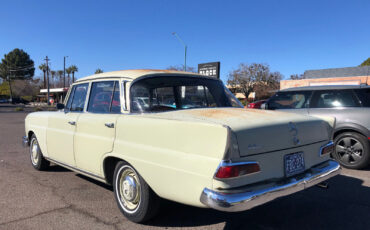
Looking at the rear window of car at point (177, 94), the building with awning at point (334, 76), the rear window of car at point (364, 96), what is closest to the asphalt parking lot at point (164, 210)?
the rear window of car at point (177, 94)

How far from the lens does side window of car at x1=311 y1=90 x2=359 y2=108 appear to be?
19.2 ft

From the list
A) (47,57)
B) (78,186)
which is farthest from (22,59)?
(78,186)

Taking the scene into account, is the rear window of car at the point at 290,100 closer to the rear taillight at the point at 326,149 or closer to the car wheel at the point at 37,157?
the rear taillight at the point at 326,149

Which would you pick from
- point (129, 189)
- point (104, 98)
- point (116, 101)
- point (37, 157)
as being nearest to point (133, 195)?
point (129, 189)

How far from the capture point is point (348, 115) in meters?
5.73

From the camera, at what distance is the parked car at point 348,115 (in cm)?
557

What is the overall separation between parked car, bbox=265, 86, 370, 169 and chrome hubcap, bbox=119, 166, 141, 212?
4.49 metres

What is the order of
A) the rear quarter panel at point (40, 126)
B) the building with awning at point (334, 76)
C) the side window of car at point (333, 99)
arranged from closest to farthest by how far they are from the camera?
the rear quarter panel at point (40, 126) < the side window of car at point (333, 99) < the building with awning at point (334, 76)

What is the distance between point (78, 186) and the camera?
4.51m

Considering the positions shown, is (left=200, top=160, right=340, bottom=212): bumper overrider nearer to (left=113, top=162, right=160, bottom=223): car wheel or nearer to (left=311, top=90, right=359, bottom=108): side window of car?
(left=113, top=162, right=160, bottom=223): car wheel

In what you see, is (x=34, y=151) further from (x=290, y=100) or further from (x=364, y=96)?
(x=364, y=96)

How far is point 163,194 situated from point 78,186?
2.28m

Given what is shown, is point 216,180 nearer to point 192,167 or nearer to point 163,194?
point 192,167

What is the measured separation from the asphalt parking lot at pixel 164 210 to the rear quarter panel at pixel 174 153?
0.56 metres
